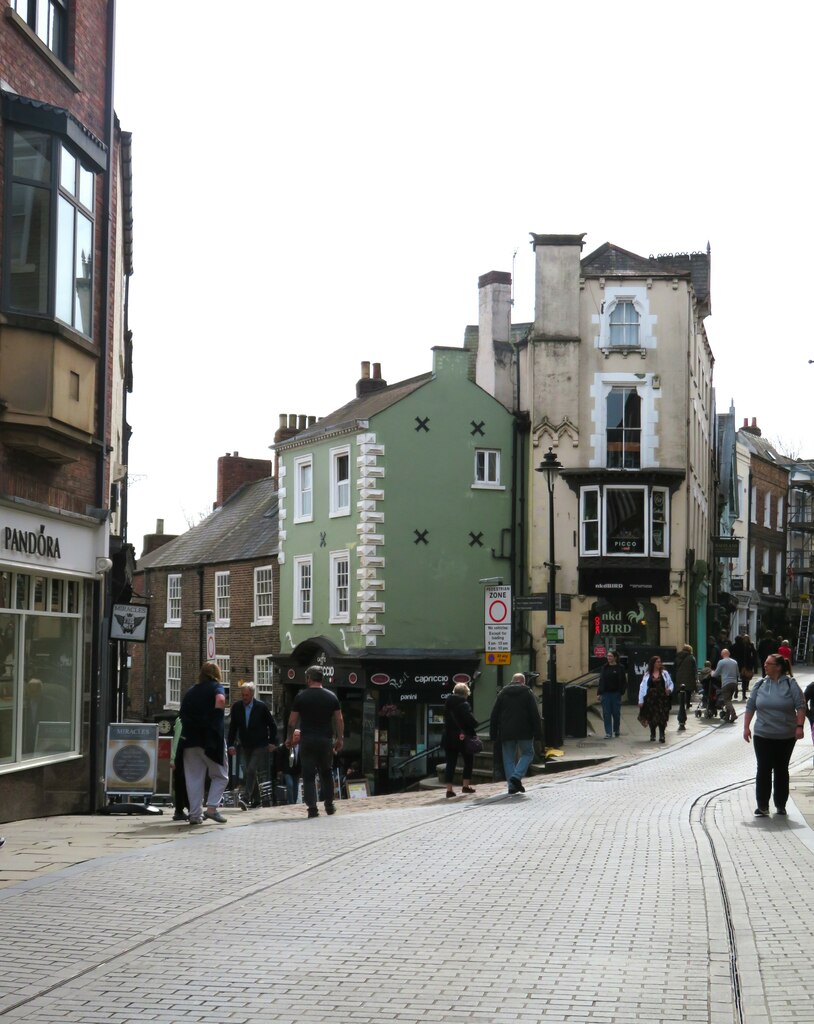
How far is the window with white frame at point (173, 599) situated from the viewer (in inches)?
1912

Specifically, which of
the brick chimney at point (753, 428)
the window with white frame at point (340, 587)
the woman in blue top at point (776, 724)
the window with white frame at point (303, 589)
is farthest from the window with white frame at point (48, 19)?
the brick chimney at point (753, 428)

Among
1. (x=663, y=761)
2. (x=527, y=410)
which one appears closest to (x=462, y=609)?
(x=527, y=410)

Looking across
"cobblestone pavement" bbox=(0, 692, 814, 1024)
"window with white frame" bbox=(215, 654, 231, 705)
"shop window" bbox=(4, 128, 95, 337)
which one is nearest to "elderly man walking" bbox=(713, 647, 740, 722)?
"cobblestone pavement" bbox=(0, 692, 814, 1024)

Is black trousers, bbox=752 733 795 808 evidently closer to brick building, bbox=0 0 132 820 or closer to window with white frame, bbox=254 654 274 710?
brick building, bbox=0 0 132 820

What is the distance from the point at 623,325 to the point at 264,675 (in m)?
15.4

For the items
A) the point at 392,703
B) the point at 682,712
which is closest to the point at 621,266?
the point at 392,703

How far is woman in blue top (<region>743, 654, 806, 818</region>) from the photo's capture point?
48.0ft

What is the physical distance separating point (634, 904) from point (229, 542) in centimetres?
3837

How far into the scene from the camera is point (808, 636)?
6562 centimetres

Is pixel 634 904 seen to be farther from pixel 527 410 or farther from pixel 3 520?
pixel 527 410

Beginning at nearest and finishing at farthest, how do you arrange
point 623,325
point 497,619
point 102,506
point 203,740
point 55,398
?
point 203,740, point 55,398, point 102,506, point 497,619, point 623,325

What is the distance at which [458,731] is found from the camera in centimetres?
1992

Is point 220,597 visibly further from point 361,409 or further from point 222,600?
point 361,409

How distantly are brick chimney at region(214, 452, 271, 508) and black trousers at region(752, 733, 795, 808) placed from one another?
4026 centimetres
